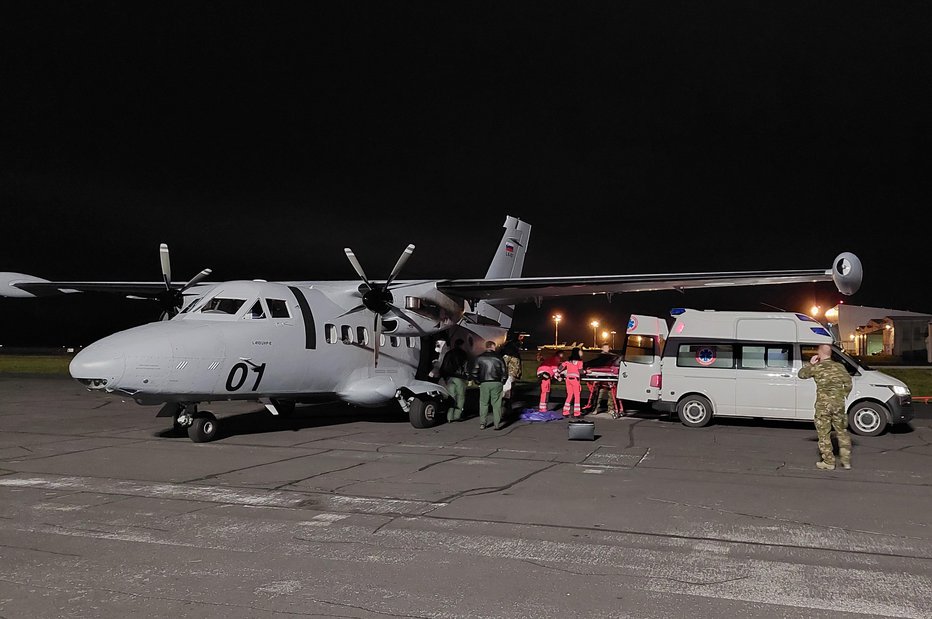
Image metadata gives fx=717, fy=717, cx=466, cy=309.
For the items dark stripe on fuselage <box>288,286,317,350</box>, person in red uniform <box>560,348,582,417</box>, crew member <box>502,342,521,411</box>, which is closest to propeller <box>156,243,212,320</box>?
dark stripe on fuselage <box>288,286,317,350</box>

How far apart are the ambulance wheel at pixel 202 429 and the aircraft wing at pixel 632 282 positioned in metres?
6.29

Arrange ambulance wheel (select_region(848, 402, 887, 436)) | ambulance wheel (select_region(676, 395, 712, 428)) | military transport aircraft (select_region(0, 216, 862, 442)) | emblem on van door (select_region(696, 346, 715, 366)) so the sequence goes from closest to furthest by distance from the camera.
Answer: military transport aircraft (select_region(0, 216, 862, 442)) → ambulance wheel (select_region(848, 402, 887, 436)) → emblem on van door (select_region(696, 346, 715, 366)) → ambulance wheel (select_region(676, 395, 712, 428))

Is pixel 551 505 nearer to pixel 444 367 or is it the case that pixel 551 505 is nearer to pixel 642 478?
pixel 642 478

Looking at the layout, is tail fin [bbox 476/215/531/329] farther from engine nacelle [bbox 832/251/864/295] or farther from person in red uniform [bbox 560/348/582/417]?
engine nacelle [bbox 832/251/864/295]

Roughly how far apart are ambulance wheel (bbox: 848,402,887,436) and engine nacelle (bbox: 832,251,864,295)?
2.87 m

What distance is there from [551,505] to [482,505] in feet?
2.40

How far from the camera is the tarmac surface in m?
4.67

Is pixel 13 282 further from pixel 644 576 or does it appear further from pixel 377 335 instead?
pixel 644 576

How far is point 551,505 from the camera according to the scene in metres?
7.59

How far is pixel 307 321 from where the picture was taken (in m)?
14.1

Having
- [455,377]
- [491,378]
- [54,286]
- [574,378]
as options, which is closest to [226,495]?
[491,378]

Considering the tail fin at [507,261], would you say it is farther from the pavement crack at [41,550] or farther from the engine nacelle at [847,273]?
the pavement crack at [41,550]

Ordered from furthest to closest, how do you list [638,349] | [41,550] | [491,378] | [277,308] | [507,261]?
[507,261]
[638,349]
[491,378]
[277,308]
[41,550]

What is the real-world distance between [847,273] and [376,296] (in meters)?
9.02
